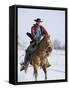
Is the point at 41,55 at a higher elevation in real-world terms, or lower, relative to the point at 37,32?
lower

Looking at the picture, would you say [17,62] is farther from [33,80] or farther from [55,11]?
A: [55,11]

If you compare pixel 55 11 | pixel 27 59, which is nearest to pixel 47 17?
pixel 55 11

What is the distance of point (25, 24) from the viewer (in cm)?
147

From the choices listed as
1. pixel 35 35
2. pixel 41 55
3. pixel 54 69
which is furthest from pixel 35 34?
pixel 54 69

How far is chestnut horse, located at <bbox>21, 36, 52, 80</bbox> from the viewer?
1.49 meters

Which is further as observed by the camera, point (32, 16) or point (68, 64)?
point (68, 64)

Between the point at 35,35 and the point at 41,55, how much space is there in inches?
4.3

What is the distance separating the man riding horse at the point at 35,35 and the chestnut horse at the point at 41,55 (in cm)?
2

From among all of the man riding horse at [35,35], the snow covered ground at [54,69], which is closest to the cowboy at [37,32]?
the man riding horse at [35,35]

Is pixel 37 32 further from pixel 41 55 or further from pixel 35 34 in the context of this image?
pixel 41 55

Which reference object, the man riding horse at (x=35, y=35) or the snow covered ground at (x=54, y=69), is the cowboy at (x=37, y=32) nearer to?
the man riding horse at (x=35, y=35)

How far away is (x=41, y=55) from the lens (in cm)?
151

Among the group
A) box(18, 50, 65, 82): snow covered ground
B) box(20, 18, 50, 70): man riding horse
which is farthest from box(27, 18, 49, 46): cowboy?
box(18, 50, 65, 82): snow covered ground
